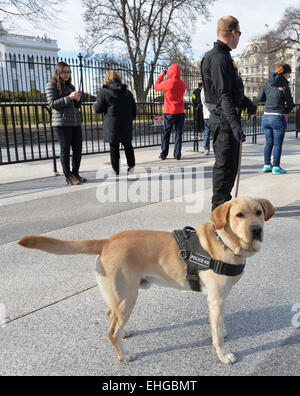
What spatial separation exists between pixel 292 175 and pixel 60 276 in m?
5.41

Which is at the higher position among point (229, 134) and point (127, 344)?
point (229, 134)

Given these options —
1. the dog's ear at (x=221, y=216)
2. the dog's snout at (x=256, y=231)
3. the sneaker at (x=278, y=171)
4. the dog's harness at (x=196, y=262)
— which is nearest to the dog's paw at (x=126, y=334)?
the dog's harness at (x=196, y=262)

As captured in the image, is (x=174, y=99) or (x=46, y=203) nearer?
(x=46, y=203)

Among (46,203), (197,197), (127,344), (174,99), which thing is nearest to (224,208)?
(127,344)

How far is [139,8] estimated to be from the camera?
2628cm

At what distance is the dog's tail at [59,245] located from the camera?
1.84 m

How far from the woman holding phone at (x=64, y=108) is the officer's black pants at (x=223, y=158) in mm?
2947

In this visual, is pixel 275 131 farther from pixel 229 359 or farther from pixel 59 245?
pixel 59 245

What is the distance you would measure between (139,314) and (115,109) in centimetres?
491

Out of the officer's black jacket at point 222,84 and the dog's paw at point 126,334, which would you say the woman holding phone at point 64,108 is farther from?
the dog's paw at point 126,334

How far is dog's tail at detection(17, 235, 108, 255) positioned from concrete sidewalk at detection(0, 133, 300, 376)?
0.65 meters

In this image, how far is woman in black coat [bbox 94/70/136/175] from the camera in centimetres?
660
